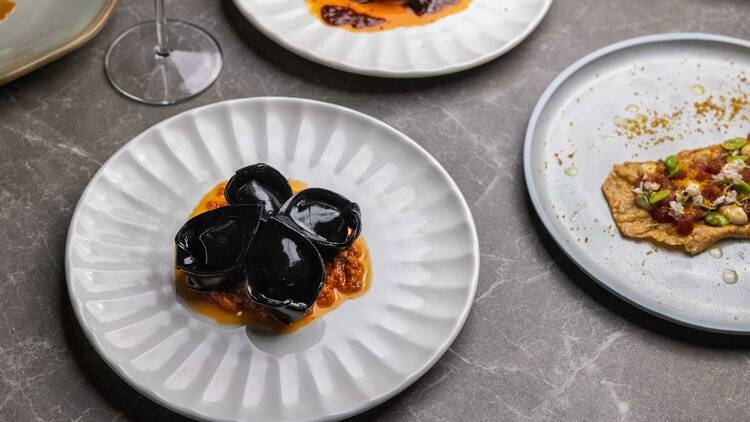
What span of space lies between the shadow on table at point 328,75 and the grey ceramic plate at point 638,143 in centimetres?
32

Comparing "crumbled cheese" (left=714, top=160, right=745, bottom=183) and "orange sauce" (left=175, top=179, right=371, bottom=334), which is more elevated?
"crumbled cheese" (left=714, top=160, right=745, bottom=183)

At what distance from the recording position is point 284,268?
1.68 metres

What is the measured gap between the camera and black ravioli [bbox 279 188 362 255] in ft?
5.75

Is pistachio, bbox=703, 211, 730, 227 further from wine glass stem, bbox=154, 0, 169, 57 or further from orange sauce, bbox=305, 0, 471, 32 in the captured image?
wine glass stem, bbox=154, 0, 169, 57

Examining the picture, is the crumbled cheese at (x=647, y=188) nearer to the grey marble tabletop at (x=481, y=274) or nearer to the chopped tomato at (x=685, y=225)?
the chopped tomato at (x=685, y=225)

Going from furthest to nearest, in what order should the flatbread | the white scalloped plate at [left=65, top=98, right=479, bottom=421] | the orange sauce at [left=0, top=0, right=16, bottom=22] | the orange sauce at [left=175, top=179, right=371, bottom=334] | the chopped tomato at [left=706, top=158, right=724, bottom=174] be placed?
1. the chopped tomato at [left=706, top=158, right=724, bottom=174]
2. the flatbread
3. the orange sauce at [left=0, top=0, right=16, bottom=22]
4. the orange sauce at [left=175, top=179, right=371, bottom=334]
5. the white scalloped plate at [left=65, top=98, right=479, bottom=421]

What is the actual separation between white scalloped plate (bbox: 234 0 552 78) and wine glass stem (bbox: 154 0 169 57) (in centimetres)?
24

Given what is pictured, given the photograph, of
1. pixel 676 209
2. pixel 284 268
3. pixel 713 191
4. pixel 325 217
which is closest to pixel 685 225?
pixel 676 209

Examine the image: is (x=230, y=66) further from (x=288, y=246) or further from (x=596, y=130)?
(x=596, y=130)

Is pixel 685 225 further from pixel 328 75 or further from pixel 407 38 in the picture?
pixel 328 75

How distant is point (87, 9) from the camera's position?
2051 millimetres

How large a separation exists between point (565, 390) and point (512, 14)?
1160 mm

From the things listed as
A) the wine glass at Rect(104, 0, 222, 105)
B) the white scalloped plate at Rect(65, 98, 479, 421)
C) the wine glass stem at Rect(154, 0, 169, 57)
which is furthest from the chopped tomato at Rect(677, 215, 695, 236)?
the wine glass stem at Rect(154, 0, 169, 57)

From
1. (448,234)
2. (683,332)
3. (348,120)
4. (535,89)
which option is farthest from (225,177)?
(683,332)
